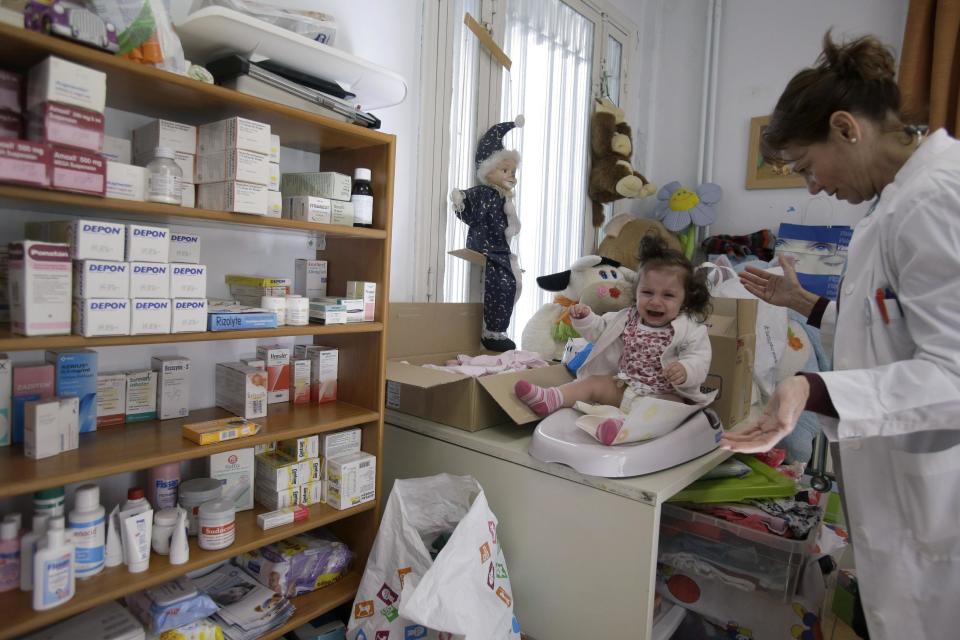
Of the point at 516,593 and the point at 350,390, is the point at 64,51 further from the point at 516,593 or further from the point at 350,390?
the point at 516,593

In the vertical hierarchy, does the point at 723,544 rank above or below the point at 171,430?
below

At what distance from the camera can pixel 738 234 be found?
3121 mm

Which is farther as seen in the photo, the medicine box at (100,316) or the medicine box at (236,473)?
the medicine box at (236,473)

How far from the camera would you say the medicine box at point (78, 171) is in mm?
930

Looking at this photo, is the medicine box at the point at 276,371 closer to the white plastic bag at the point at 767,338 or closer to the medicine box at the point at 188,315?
the medicine box at the point at 188,315

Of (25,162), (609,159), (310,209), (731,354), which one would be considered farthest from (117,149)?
(609,159)

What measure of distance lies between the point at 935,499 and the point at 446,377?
3.39 ft

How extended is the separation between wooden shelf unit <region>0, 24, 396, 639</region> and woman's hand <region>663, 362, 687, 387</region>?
0.79 metres

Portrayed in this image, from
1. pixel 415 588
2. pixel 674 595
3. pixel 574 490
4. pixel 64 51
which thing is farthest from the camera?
pixel 674 595

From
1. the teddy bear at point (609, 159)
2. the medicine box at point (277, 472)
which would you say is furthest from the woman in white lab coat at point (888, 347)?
the teddy bear at point (609, 159)

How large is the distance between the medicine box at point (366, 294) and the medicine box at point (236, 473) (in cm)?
44

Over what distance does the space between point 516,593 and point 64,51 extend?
1508 millimetres

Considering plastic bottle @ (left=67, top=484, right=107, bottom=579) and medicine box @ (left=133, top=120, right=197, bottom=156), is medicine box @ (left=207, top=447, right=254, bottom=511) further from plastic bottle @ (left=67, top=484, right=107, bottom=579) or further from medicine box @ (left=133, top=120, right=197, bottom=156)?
medicine box @ (left=133, top=120, right=197, bottom=156)

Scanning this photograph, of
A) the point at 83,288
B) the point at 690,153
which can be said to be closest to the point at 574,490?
the point at 83,288
